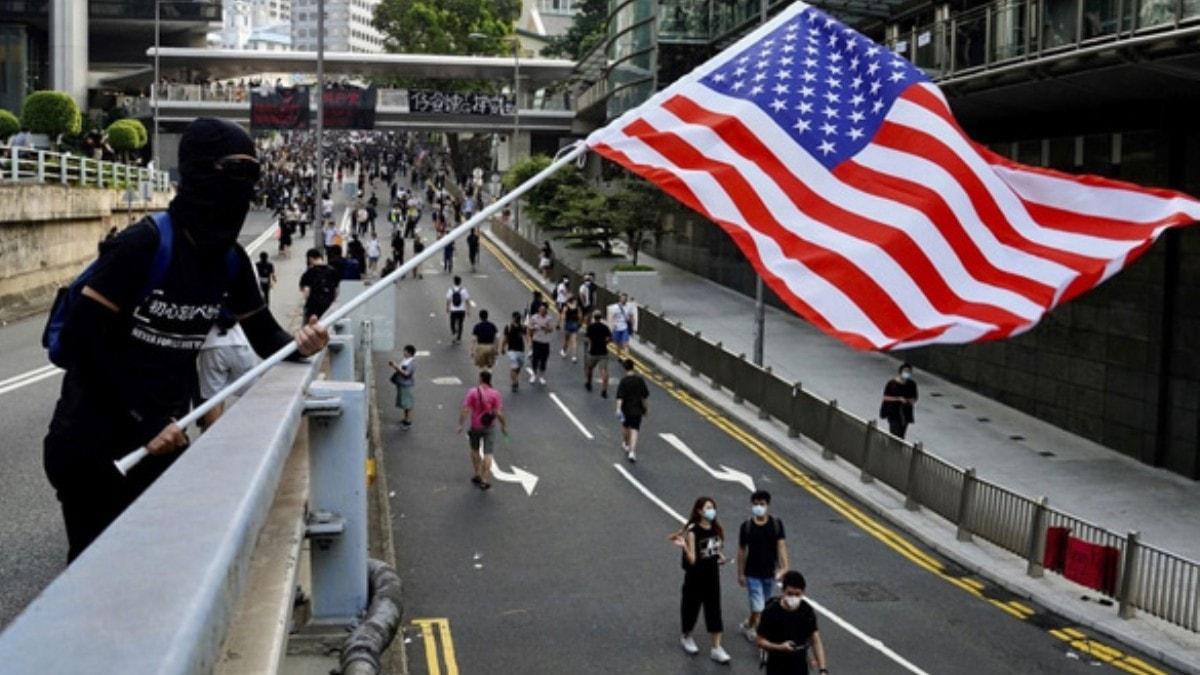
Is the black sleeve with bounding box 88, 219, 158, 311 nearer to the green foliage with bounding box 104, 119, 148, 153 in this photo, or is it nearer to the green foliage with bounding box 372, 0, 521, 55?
the green foliage with bounding box 104, 119, 148, 153

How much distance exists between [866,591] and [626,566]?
8.47ft

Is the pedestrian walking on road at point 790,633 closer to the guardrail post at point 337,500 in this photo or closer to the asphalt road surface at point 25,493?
the asphalt road surface at point 25,493

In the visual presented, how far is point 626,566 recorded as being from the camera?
1573cm

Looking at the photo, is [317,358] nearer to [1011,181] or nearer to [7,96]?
[1011,181]

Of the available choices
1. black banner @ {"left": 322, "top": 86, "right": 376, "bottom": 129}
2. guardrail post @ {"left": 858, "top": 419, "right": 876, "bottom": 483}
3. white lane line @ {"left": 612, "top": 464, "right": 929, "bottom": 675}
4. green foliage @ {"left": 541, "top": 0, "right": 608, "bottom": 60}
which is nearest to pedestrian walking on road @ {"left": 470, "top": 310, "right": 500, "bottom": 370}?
guardrail post @ {"left": 858, "top": 419, "right": 876, "bottom": 483}

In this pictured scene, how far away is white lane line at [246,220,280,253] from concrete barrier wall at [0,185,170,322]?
1266cm

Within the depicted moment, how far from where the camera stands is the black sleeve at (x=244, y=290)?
13.9 feet

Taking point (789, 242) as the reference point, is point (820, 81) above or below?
above

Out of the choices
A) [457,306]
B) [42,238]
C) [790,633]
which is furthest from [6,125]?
[790,633]

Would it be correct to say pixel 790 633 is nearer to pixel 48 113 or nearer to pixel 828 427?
pixel 828 427

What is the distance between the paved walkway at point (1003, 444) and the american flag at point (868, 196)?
34.3 feet

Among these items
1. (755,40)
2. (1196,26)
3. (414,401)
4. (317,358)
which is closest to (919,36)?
(1196,26)

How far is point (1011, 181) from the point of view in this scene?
7.84 m

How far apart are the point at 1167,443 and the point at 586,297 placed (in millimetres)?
16098
